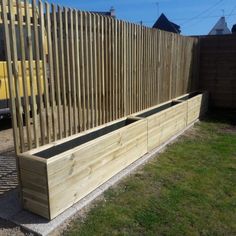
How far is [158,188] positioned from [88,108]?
4.56ft

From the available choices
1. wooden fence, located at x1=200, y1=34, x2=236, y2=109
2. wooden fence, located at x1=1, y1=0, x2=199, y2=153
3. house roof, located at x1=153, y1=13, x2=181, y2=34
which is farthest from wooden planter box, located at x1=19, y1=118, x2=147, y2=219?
house roof, located at x1=153, y1=13, x2=181, y2=34

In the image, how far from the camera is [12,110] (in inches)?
112

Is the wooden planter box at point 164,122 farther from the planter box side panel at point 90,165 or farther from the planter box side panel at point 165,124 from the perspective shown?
the planter box side panel at point 90,165

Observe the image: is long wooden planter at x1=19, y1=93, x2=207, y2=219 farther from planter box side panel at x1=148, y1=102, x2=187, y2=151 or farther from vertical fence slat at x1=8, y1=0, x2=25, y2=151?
vertical fence slat at x1=8, y1=0, x2=25, y2=151

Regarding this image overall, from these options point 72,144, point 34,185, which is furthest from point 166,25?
point 34,185

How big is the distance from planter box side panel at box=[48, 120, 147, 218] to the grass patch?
0.21 meters

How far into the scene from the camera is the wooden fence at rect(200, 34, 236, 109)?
8.38m

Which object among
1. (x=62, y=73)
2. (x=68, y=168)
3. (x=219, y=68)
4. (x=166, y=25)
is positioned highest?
(x=166, y=25)

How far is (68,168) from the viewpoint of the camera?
299cm

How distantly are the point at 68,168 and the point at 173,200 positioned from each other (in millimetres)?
1262

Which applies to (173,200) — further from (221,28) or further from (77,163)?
(221,28)

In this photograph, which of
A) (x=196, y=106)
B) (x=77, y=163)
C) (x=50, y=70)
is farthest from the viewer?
(x=196, y=106)

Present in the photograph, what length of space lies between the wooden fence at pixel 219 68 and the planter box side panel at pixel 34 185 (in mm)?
6966

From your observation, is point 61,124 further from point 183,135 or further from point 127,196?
point 183,135
